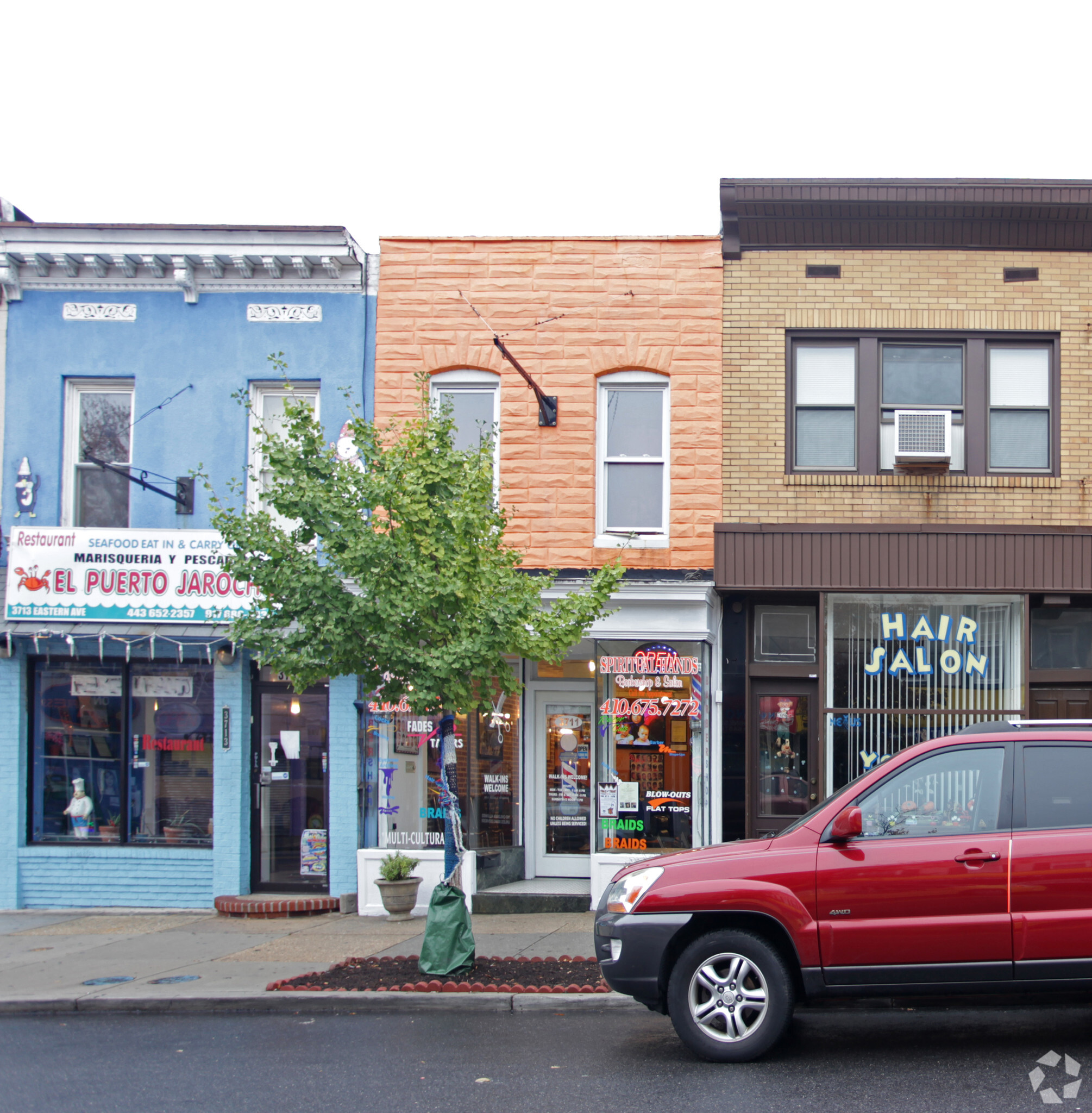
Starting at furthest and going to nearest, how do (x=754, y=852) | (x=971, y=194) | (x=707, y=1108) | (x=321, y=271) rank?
(x=321, y=271)
(x=971, y=194)
(x=754, y=852)
(x=707, y=1108)

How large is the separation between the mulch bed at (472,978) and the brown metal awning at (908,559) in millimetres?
4898

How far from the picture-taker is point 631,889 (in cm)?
729

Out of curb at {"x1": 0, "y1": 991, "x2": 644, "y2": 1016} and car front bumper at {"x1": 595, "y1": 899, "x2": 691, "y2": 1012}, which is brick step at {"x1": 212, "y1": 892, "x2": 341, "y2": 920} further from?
car front bumper at {"x1": 595, "y1": 899, "x2": 691, "y2": 1012}

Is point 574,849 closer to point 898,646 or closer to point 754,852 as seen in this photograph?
point 898,646

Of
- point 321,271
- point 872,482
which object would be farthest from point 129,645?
point 872,482

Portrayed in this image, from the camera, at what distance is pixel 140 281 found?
14.3 metres

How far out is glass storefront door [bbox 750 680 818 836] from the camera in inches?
522

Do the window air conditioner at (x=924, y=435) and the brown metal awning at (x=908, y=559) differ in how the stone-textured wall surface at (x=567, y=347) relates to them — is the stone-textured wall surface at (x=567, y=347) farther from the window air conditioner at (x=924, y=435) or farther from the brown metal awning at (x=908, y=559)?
the window air conditioner at (x=924, y=435)

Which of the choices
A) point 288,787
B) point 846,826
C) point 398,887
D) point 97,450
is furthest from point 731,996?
point 97,450

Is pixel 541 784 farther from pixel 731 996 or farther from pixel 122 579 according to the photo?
pixel 731 996

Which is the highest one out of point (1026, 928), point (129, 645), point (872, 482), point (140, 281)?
point (140, 281)

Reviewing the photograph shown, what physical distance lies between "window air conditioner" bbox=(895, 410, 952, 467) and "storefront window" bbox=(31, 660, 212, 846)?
8.17m

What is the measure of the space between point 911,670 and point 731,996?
271 inches

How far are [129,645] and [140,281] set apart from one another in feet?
14.0
